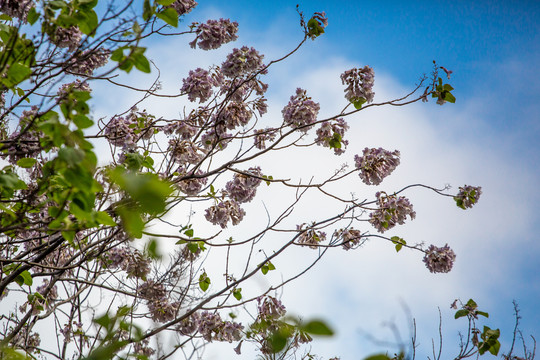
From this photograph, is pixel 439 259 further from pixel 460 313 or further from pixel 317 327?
pixel 317 327

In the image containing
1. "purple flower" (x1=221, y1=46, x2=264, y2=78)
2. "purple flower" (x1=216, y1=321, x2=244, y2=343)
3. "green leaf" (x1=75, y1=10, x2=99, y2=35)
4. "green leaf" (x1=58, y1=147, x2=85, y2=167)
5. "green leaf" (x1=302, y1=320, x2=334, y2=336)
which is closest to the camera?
"green leaf" (x1=302, y1=320, x2=334, y2=336)

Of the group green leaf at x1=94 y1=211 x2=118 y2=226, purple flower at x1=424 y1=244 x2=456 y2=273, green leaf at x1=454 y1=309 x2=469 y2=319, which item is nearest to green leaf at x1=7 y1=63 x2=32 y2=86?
green leaf at x1=94 y1=211 x2=118 y2=226

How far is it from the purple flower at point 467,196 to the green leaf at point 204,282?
321cm

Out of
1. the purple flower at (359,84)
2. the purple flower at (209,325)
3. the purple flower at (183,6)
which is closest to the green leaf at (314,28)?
the purple flower at (359,84)

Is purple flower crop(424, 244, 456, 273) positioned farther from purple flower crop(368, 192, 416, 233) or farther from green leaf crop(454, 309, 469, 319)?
green leaf crop(454, 309, 469, 319)

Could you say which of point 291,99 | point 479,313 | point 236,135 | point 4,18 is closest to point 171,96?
point 236,135

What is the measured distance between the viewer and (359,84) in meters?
4.20

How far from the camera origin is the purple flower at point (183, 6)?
429 cm

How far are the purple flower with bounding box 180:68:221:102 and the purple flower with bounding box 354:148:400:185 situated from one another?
1900mm

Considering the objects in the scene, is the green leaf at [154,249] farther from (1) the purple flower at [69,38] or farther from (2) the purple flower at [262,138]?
(2) the purple flower at [262,138]

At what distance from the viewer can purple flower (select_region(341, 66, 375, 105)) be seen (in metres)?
4.16

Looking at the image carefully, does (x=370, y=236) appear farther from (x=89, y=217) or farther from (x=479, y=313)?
(x=89, y=217)

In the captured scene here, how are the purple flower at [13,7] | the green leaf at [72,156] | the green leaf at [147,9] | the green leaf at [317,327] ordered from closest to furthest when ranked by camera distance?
1. the green leaf at [317,327]
2. the green leaf at [72,156]
3. the green leaf at [147,9]
4. the purple flower at [13,7]

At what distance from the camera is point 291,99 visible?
4320 millimetres
